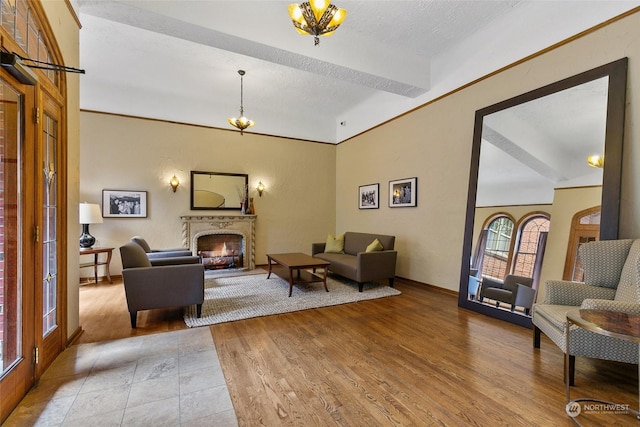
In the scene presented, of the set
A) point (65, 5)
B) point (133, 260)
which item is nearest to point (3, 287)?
point (133, 260)

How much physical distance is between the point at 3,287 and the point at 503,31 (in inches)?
218

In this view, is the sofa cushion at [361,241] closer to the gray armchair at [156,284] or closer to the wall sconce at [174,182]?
the gray armchair at [156,284]

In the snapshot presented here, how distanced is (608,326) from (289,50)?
388 cm

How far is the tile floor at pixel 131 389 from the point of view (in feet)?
5.64

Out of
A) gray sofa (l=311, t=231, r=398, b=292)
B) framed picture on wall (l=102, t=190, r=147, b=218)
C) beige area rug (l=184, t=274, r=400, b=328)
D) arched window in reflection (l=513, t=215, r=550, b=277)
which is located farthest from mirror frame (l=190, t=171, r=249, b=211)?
arched window in reflection (l=513, t=215, r=550, b=277)

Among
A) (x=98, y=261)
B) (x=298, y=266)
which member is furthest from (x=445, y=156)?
(x=98, y=261)

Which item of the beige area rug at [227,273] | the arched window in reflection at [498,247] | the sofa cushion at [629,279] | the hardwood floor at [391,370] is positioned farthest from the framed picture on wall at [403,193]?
the beige area rug at [227,273]

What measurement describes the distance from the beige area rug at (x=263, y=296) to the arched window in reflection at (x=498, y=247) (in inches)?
56.7

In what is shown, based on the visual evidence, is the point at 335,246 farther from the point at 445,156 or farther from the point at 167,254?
the point at 167,254

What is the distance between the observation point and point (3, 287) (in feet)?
5.75

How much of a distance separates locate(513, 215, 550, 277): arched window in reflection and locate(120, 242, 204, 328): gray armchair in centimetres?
376

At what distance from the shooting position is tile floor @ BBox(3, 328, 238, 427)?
172cm

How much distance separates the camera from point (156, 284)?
312 centimetres

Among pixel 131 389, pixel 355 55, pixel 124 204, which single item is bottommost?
pixel 131 389
